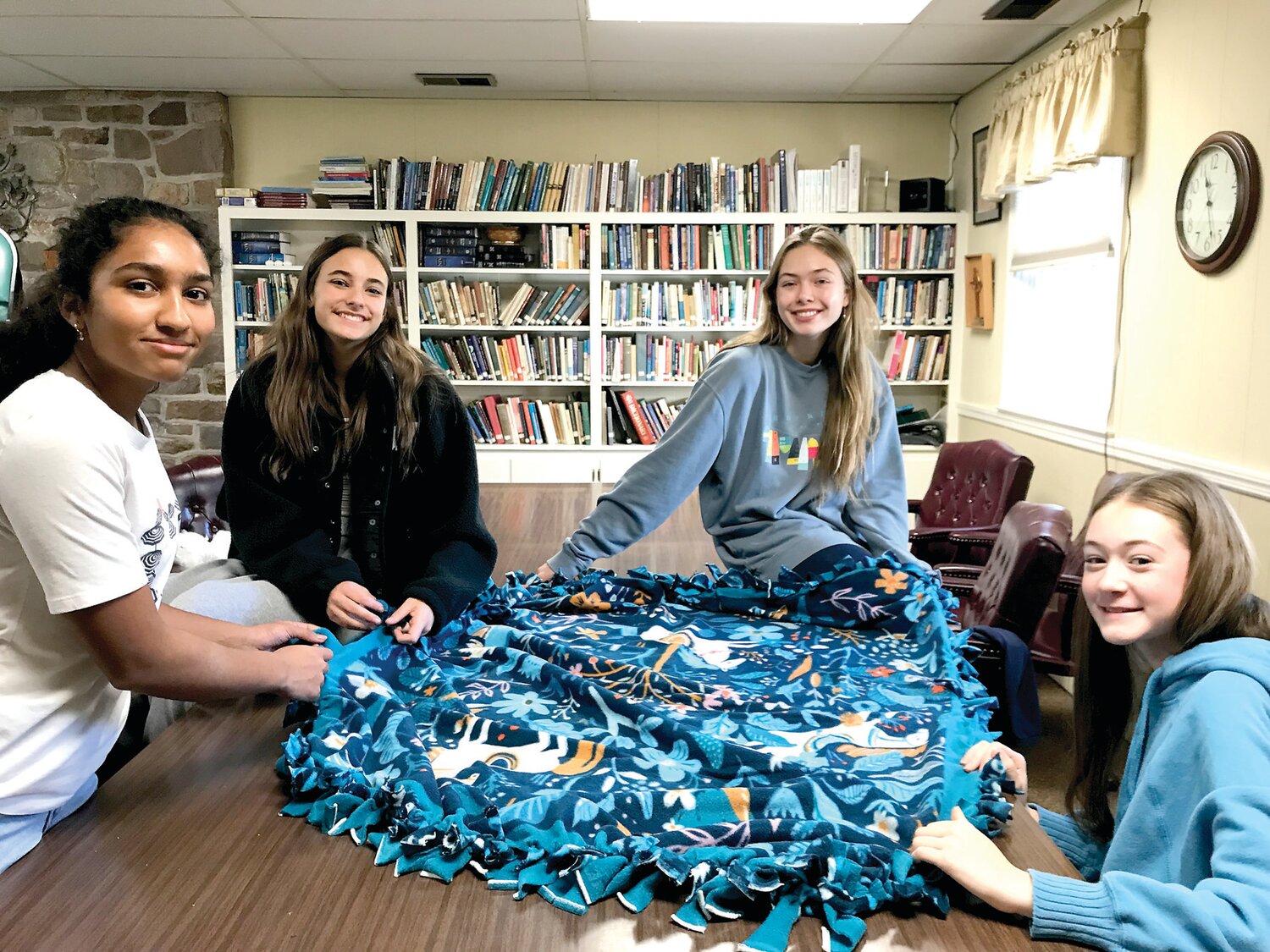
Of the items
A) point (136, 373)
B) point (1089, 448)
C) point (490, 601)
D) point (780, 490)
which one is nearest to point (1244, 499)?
point (1089, 448)

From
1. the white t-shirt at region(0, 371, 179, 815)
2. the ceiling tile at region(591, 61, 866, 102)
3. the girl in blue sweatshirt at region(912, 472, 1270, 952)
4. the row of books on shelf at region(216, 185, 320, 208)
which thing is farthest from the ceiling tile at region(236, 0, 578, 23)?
the girl in blue sweatshirt at region(912, 472, 1270, 952)

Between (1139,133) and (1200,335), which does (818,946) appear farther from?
(1139,133)

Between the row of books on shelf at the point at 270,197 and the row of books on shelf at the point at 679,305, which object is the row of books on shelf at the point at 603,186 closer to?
the row of books on shelf at the point at 270,197

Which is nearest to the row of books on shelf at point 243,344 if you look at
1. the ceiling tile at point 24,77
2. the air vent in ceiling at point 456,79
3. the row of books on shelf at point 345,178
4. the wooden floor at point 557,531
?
the row of books on shelf at point 345,178

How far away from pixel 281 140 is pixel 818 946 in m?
5.46

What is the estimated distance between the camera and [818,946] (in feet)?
3.08

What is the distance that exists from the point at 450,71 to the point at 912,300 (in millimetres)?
2623

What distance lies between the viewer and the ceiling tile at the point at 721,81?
4676 millimetres

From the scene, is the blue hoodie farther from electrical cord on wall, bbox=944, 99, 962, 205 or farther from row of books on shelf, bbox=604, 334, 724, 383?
electrical cord on wall, bbox=944, 99, 962, 205

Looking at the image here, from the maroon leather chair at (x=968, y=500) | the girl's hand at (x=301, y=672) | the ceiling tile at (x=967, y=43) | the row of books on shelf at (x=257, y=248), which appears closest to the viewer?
the girl's hand at (x=301, y=672)

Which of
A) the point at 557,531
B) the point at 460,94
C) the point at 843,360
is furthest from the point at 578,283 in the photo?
the point at 843,360

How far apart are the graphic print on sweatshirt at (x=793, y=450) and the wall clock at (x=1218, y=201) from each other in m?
1.66

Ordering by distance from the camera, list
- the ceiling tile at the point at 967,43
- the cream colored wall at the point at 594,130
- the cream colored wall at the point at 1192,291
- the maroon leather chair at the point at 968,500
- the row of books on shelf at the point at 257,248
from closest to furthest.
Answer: the cream colored wall at the point at 1192,291 < the maroon leather chair at the point at 968,500 < the ceiling tile at the point at 967,43 < the row of books on shelf at the point at 257,248 < the cream colored wall at the point at 594,130

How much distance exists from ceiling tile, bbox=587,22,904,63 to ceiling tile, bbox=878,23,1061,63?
0.09 metres
